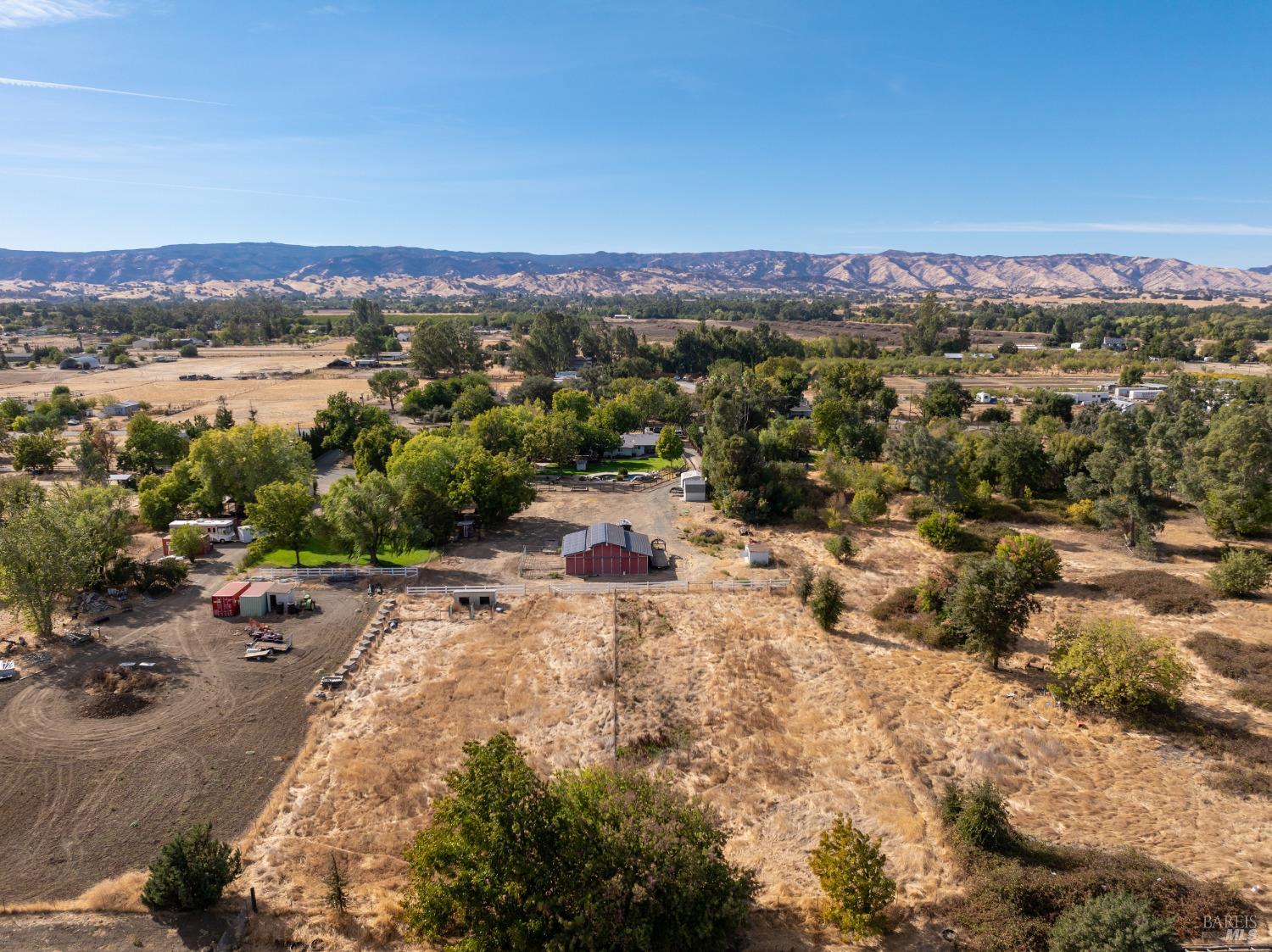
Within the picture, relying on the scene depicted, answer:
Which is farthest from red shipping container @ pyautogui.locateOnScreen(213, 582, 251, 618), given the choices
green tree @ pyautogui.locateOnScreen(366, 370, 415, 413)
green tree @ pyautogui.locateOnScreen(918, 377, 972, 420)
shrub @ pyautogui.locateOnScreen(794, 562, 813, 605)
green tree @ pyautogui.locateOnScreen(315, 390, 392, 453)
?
green tree @ pyautogui.locateOnScreen(918, 377, 972, 420)

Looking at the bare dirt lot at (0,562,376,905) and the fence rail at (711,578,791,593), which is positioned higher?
the fence rail at (711,578,791,593)

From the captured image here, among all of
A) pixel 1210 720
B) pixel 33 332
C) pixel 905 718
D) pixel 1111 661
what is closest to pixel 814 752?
pixel 905 718

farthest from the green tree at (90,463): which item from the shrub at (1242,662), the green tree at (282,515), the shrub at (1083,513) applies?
the shrub at (1083,513)

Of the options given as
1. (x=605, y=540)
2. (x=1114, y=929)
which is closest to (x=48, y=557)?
(x=605, y=540)

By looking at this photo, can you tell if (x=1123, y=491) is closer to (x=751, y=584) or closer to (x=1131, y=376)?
(x=751, y=584)

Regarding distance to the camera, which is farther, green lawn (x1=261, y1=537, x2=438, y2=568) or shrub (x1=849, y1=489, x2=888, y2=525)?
shrub (x1=849, y1=489, x2=888, y2=525)

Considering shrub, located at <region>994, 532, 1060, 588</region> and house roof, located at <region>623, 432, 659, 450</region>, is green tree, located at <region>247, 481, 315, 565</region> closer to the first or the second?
house roof, located at <region>623, 432, 659, 450</region>
